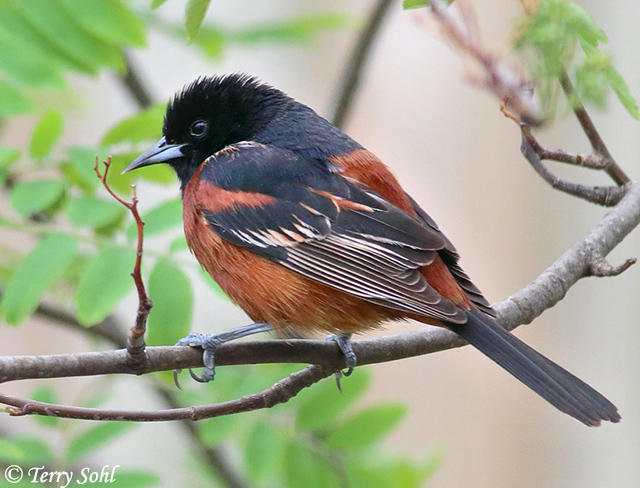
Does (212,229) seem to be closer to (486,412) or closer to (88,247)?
(88,247)

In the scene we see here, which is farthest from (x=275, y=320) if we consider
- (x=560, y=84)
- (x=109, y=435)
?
(x=560, y=84)

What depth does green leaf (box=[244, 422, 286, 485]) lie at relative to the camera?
3301 millimetres

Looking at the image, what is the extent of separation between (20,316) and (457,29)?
1861 mm

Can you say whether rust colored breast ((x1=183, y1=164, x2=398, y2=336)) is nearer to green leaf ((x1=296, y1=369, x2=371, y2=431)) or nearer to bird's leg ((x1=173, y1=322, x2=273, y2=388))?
bird's leg ((x1=173, y1=322, x2=273, y2=388))

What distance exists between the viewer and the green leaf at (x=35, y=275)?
2740 mm

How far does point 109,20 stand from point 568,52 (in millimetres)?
1942

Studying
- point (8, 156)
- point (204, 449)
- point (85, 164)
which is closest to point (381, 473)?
point (204, 449)

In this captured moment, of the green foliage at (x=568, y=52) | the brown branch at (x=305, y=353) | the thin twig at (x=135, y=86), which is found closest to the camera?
the brown branch at (x=305, y=353)

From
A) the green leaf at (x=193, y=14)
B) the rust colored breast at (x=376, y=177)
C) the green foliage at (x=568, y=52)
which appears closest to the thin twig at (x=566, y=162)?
the green foliage at (x=568, y=52)

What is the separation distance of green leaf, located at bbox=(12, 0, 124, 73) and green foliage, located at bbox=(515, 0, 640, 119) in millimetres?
1924

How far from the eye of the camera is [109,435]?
3334 millimetres

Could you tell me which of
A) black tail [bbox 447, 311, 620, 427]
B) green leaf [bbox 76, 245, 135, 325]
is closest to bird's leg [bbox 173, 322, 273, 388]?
green leaf [bbox 76, 245, 135, 325]

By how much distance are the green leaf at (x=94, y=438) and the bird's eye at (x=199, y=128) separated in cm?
137

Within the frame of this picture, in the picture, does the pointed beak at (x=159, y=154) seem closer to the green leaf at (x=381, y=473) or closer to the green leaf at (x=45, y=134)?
the green leaf at (x=45, y=134)
